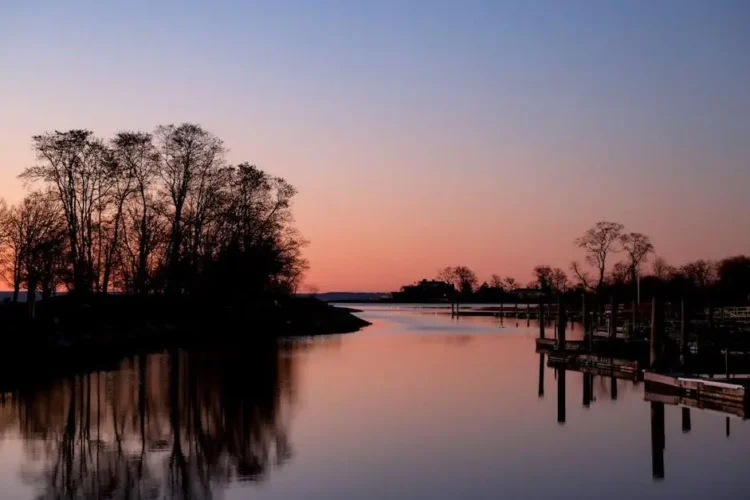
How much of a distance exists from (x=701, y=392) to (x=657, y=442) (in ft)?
21.2

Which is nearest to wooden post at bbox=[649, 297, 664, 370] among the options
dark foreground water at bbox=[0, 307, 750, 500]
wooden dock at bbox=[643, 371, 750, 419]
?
wooden dock at bbox=[643, 371, 750, 419]

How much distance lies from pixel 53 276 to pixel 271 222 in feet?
59.4

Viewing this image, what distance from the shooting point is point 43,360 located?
40000 mm

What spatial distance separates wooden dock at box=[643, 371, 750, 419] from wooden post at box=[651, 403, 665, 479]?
7.32ft

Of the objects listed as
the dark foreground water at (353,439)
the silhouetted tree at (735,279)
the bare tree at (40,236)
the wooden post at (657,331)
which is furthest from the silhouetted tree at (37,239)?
the silhouetted tree at (735,279)

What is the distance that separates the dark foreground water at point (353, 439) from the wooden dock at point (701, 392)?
69 centimetres

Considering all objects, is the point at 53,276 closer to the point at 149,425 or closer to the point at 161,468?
the point at 149,425

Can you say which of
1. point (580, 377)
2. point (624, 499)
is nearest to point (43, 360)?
point (580, 377)

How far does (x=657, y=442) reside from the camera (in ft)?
74.7

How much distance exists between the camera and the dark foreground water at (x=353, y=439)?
18.1m

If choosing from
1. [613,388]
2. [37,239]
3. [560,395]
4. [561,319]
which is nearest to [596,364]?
[561,319]

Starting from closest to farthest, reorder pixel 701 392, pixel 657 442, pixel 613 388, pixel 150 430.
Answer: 1. pixel 657 442
2. pixel 150 430
3. pixel 701 392
4. pixel 613 388

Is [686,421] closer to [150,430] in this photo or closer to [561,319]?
[150,430]

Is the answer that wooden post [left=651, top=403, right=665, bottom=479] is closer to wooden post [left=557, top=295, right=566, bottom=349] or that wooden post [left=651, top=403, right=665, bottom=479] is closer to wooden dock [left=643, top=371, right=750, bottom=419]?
wooden dock [left=643, top=371, right=750, bottom=419]
